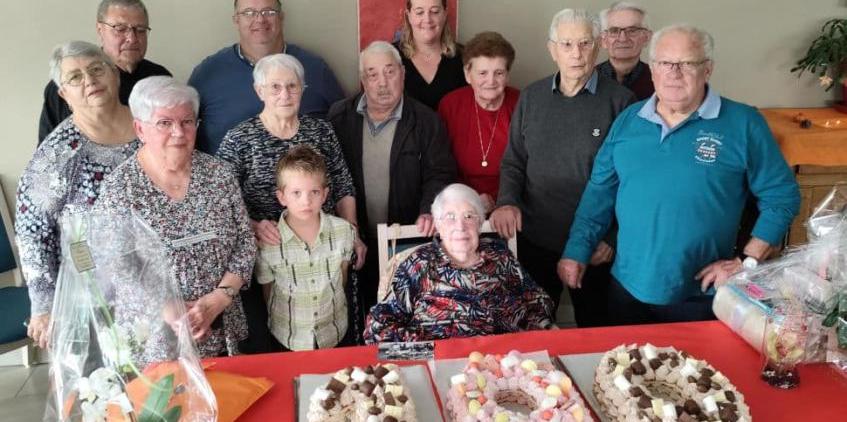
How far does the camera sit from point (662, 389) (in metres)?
1.55

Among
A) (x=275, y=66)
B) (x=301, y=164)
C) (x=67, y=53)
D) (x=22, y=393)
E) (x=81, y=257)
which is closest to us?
(x=81, y=257)

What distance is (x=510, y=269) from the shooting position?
2.29 metres

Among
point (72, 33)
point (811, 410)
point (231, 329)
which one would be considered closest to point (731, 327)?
point (811, 410)

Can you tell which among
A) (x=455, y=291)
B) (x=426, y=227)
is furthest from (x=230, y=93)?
(x=455, y=291)

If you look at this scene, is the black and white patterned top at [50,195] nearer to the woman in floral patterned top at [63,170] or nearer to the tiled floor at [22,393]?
the woman in floral patterned top at [63,170]

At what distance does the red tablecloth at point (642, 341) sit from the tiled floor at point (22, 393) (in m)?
1.94

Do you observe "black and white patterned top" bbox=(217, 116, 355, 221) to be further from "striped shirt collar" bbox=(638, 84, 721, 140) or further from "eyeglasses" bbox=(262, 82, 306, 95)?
"striped shirt collar" bbox=(638, 84, 721, 140)

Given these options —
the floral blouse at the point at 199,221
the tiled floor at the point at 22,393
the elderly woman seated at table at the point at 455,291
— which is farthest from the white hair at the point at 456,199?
the tiled floor at the point at 22,393

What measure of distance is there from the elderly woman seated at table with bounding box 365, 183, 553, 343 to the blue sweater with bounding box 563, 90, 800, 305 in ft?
1.38

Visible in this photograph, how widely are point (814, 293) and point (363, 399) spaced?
1143 mm

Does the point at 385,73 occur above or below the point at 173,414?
above

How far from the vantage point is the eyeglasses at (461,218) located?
219cm

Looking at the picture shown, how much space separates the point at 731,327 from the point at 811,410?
1.24 feet

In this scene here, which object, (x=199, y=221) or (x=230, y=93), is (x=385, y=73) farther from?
(x=199, y=221)
